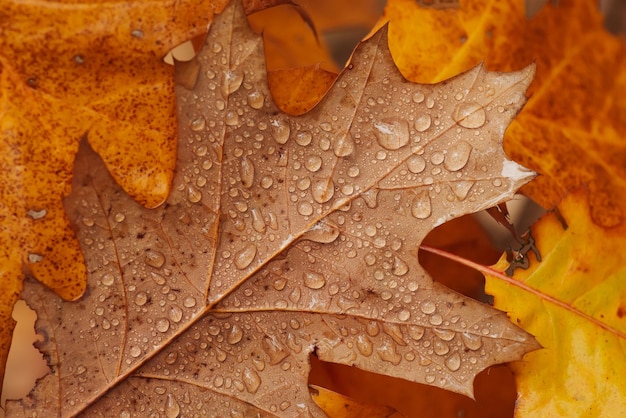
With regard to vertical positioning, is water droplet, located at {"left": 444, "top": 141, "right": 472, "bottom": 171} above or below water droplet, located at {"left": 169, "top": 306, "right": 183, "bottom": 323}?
above

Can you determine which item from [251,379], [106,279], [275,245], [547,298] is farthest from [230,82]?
[547,298]

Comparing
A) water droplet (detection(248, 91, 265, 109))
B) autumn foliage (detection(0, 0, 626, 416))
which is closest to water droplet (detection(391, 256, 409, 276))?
autumn foliage (detection(0, 0, 626, 416))

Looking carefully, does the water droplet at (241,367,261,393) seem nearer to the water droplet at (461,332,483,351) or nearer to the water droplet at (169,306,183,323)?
the water droplet at (169,306,183,323)

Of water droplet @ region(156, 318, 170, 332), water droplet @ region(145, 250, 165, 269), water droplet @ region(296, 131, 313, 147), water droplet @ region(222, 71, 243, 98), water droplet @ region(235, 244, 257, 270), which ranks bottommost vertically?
water droplet @ region(156, 318, 170, 332)

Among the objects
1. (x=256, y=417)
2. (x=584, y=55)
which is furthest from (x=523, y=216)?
(x=256, y=417)

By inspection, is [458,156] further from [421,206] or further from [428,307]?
[428,307]

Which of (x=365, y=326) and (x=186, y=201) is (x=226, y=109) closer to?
(x=186, y=201)
